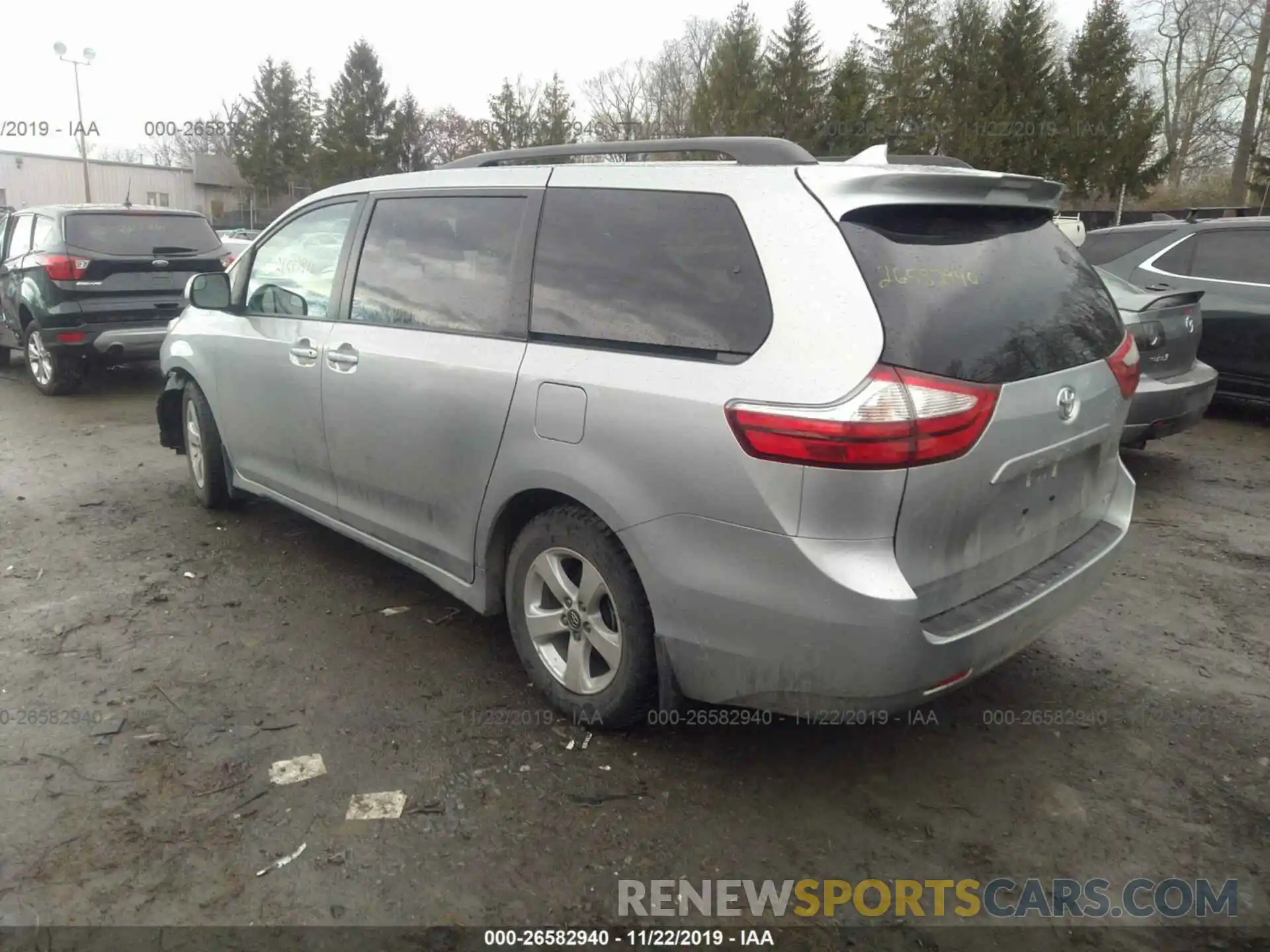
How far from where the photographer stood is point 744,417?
7.86 ft

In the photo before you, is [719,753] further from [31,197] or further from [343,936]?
[31,197]

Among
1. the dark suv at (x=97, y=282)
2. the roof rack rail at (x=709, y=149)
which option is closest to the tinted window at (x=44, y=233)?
the dark suv at (x=97, y=282)

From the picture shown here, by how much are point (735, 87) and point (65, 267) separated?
110 feet

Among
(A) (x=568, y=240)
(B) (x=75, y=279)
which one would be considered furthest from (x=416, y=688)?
(B) (x=75, y=279)

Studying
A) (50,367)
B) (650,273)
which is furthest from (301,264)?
(50,367)

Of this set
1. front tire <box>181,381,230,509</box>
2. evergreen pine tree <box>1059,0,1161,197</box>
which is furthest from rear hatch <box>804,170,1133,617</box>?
evergreen pine tree <box>1059,0,1161,197</box>

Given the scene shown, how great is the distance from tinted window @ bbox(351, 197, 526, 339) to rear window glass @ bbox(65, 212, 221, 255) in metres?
6.46

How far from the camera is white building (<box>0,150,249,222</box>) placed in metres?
45.9

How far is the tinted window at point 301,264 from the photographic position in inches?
160

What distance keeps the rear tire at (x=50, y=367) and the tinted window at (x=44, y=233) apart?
79cm

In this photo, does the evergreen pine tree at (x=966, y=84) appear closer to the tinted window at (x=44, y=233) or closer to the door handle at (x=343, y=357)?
the tinted window at (x=44, y=233)

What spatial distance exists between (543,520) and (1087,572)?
1801mm

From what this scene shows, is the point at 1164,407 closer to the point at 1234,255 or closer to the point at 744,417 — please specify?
the point at 1234,255

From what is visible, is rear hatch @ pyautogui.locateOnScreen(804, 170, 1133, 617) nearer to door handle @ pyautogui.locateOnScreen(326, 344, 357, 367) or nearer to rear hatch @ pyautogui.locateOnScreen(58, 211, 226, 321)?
door handle @ pyautogui.locateOnScreen(326, 344, 357, 367)
